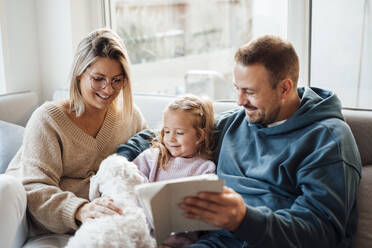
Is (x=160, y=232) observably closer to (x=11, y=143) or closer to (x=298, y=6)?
(x=11, y=143)

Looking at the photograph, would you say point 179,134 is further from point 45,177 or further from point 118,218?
point 45,177

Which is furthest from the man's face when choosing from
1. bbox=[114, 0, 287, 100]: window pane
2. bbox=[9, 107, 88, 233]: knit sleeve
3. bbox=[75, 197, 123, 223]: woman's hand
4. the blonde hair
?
bbox=[114, 0, 287, 100]: window pane

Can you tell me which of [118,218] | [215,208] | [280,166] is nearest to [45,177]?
[118,218]

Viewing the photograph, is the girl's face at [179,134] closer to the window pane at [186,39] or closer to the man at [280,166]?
the man at [280,166]

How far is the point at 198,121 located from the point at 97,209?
569mm

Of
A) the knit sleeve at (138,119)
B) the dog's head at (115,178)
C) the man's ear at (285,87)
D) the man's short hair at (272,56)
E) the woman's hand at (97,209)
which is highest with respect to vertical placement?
the man's short hair at (272,56)

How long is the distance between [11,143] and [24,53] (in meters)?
0.95

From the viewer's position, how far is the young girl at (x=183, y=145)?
1.83 m

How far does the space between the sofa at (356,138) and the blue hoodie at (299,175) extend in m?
0.05

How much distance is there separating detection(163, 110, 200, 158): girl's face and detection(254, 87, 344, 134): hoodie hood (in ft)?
1.10

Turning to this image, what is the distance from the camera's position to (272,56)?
5.16 feet

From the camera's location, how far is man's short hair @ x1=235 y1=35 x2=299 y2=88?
157cm

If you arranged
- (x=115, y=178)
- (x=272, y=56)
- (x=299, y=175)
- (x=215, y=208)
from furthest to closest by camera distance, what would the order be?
(x=115, y=178) < (x=272, y=56) < (x=299, y=175) < (x=215, y=208)

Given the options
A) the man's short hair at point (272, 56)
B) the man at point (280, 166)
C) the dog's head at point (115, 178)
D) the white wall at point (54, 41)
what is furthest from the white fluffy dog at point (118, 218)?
the white wall at point (54, 41)
